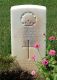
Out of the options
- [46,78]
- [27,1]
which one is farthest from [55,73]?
[27,1]

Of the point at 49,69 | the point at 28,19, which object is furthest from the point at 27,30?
the point at 49,69

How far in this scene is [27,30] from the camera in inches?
225

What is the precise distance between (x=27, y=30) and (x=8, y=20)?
216cm

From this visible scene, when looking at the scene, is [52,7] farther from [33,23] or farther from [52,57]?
[52,57]

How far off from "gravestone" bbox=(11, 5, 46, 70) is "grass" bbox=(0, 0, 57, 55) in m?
0.56

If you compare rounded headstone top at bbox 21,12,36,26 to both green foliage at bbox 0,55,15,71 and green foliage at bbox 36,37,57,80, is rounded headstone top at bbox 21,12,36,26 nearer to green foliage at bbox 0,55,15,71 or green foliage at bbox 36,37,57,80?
green foliage at bbox 0,55,15,71

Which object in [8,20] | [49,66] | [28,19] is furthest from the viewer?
[8,20]

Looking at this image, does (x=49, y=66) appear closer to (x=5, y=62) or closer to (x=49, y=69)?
(x=49, y=69)

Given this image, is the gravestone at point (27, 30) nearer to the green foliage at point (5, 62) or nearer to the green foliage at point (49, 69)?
the green foliage at point (5, 62)

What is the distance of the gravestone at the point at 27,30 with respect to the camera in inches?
223

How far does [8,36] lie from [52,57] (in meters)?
1.95

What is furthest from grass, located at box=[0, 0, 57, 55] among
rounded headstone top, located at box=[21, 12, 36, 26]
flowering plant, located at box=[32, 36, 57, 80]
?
flowering plant, located at box=[32, 36, 57, 80]

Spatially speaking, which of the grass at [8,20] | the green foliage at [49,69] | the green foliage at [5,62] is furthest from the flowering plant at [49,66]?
the grass at [8,20]

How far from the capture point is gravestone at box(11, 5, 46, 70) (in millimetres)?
5660
